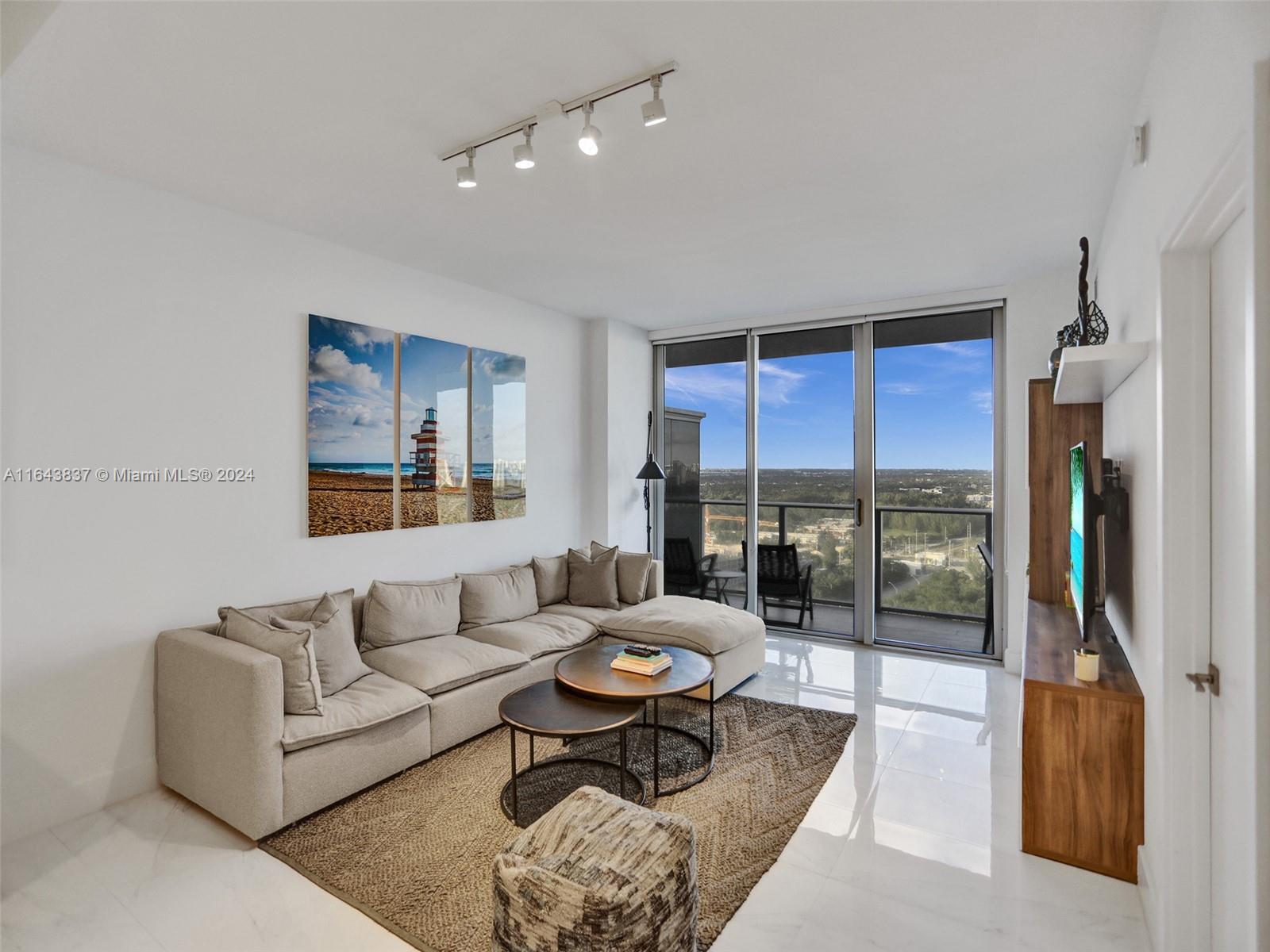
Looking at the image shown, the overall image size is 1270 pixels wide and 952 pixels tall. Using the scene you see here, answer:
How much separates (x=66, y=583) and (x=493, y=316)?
2.94m

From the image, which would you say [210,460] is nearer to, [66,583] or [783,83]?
[66,583]

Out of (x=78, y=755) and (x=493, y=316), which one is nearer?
(x=78, y=755)

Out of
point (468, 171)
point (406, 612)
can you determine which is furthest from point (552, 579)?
point (468, 171)

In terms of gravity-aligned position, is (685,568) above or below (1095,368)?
below

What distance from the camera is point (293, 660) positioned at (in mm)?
2699

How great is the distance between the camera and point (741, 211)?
3270mm

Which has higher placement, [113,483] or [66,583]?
[113,483]

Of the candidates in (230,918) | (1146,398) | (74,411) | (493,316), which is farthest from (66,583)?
(1146,398)

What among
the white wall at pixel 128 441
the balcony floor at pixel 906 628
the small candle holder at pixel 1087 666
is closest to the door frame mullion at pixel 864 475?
the balcony floor at pixel 906 628

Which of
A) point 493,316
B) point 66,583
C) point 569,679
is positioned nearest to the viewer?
point 66,583

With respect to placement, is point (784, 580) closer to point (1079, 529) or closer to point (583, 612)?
point (583, 612)

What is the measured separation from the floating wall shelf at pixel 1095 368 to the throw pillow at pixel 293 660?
3.16 m

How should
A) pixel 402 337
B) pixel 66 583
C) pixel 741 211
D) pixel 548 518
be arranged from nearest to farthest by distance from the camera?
pixel 66 583 → pixel 741 211 → pixel 402 337 → pixel 548 518

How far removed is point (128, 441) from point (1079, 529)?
4.08 m
